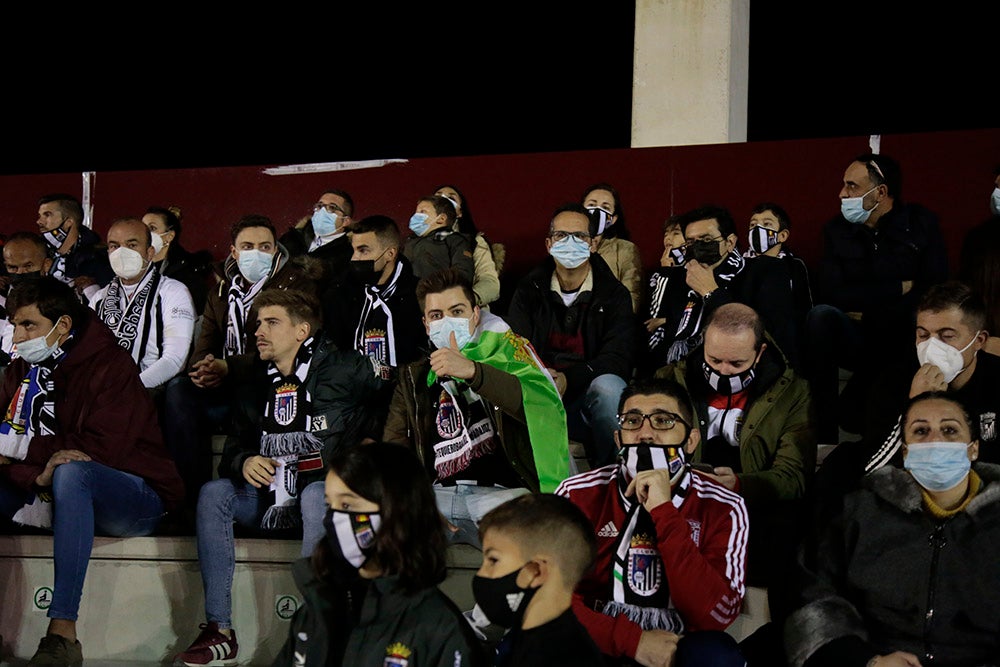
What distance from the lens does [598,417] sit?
5.23 metres

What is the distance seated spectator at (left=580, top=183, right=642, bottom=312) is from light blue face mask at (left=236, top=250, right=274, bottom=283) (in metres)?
1.64

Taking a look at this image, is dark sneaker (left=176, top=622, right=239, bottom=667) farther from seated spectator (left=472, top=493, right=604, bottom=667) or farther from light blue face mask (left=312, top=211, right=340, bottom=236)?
light blue face mask (left=312, top=211, right=340, bottom=236)

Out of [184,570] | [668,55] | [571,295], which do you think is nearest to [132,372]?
[184,570]

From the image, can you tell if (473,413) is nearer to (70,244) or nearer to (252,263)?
(252,263)

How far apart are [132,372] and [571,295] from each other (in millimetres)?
1927

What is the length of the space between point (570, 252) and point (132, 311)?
207 centimetres

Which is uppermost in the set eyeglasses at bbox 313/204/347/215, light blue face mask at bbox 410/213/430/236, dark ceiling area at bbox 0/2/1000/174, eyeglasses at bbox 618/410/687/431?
dark ceiling area at bbox 0/2/1000/174

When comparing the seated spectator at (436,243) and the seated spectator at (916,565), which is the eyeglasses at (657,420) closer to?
the seated spectator at (916,565)

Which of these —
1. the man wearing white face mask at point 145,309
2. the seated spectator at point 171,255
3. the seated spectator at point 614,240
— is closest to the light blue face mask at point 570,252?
the seated spectator at point 614,240

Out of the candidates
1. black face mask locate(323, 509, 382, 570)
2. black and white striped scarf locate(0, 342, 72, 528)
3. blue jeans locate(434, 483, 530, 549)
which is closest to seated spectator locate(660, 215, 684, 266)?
blue jeans locate(434, 483, 530, 549)

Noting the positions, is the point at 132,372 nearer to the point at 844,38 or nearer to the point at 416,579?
the point at 416,579

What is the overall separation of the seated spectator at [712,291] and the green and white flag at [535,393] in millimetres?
996

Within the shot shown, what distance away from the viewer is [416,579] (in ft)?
11.4

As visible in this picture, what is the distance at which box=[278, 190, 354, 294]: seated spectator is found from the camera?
708cm
